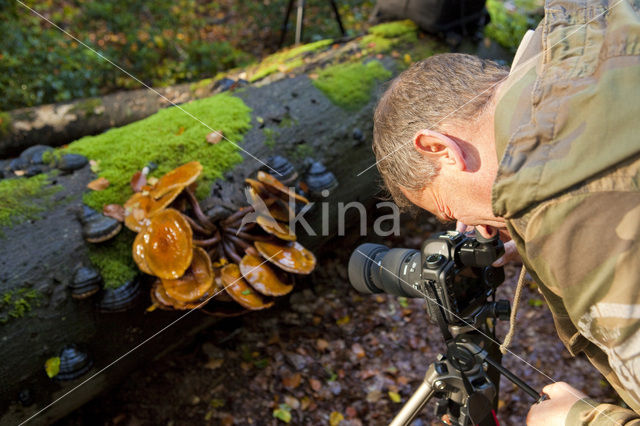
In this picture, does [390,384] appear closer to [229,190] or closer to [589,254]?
[229,190]

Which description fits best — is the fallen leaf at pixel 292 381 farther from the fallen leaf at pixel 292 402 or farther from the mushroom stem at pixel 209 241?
the mushroom stem at pixel 209 241

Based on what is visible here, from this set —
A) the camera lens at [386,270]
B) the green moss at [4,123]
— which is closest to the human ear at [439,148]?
the camera lens at [386,270]

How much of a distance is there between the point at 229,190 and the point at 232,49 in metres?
5.43

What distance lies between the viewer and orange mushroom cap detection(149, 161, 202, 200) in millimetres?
2867

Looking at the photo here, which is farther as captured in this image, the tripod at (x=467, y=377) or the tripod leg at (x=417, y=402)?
the tripod leg at (x=417, y=402)

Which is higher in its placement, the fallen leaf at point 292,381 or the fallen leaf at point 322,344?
the fallen leaf at point 322,344

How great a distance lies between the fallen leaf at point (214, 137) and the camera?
341cm

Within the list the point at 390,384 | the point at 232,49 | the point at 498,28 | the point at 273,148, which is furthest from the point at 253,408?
the point at 232,49

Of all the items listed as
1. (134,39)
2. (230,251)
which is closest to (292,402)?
(230,251)

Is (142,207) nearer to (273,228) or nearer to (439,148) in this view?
(273,228)

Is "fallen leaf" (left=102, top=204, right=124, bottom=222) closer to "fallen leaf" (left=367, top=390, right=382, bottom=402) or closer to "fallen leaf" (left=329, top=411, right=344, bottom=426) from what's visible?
"fallen leaf" (left=329, top=411, right=344, bottom=426)

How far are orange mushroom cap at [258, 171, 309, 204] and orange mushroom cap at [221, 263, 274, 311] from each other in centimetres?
53

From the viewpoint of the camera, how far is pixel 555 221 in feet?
4.20

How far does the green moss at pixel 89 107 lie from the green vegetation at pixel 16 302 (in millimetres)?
3246
